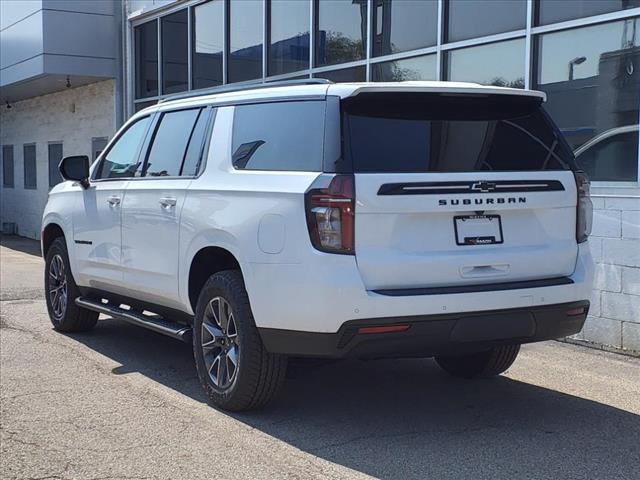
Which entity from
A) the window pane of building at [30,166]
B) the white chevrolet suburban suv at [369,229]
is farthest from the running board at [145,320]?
the window pane of building at [30,166]

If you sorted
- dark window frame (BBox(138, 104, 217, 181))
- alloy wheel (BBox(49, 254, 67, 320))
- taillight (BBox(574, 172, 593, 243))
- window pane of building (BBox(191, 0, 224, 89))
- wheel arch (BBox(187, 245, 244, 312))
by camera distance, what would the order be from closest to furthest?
taillight (BBox(574, 172, 593, 243)), wheel arch (BBox(187, 245, 244, 312)), dark window frame (BBox(138, 104, 217, 181)), alloy wheel (BBox(49, 254, 67, 320)), window pane of building (BBox(191, 0, 224, 89))

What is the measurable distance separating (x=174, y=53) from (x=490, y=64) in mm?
7758

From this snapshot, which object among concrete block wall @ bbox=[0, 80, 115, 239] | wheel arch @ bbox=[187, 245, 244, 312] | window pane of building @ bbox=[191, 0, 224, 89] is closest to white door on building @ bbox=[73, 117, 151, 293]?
wheel arch @ bbox=[187, 245, 244, 312]

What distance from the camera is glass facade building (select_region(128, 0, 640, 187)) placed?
7.27 metres

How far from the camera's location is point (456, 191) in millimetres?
4406

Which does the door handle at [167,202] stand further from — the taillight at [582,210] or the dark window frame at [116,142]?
the taillight at [582,210]

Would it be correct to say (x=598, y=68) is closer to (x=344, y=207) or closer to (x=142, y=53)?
(x=344, y=207)

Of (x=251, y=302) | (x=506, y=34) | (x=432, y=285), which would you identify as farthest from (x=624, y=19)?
(x=251, y=302)

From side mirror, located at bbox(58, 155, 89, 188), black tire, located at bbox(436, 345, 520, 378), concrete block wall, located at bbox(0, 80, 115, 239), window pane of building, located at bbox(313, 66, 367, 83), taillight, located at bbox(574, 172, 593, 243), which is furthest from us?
concrete block wall, located at bbox(0, 80, 115, 239)

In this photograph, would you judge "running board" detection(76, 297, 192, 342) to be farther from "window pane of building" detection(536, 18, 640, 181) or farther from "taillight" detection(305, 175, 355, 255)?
"window pane of building" detection(536, 18, 640, 181)

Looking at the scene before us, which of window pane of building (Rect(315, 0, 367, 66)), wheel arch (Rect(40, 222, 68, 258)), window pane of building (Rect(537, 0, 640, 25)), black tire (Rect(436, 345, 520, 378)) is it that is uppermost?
window pane of building (Rect(315, 0, 367, 66))

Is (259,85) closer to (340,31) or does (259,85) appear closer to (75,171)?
(75,171)

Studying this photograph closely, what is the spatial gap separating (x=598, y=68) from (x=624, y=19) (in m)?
0.48

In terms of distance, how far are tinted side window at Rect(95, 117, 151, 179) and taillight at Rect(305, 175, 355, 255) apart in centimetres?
247
